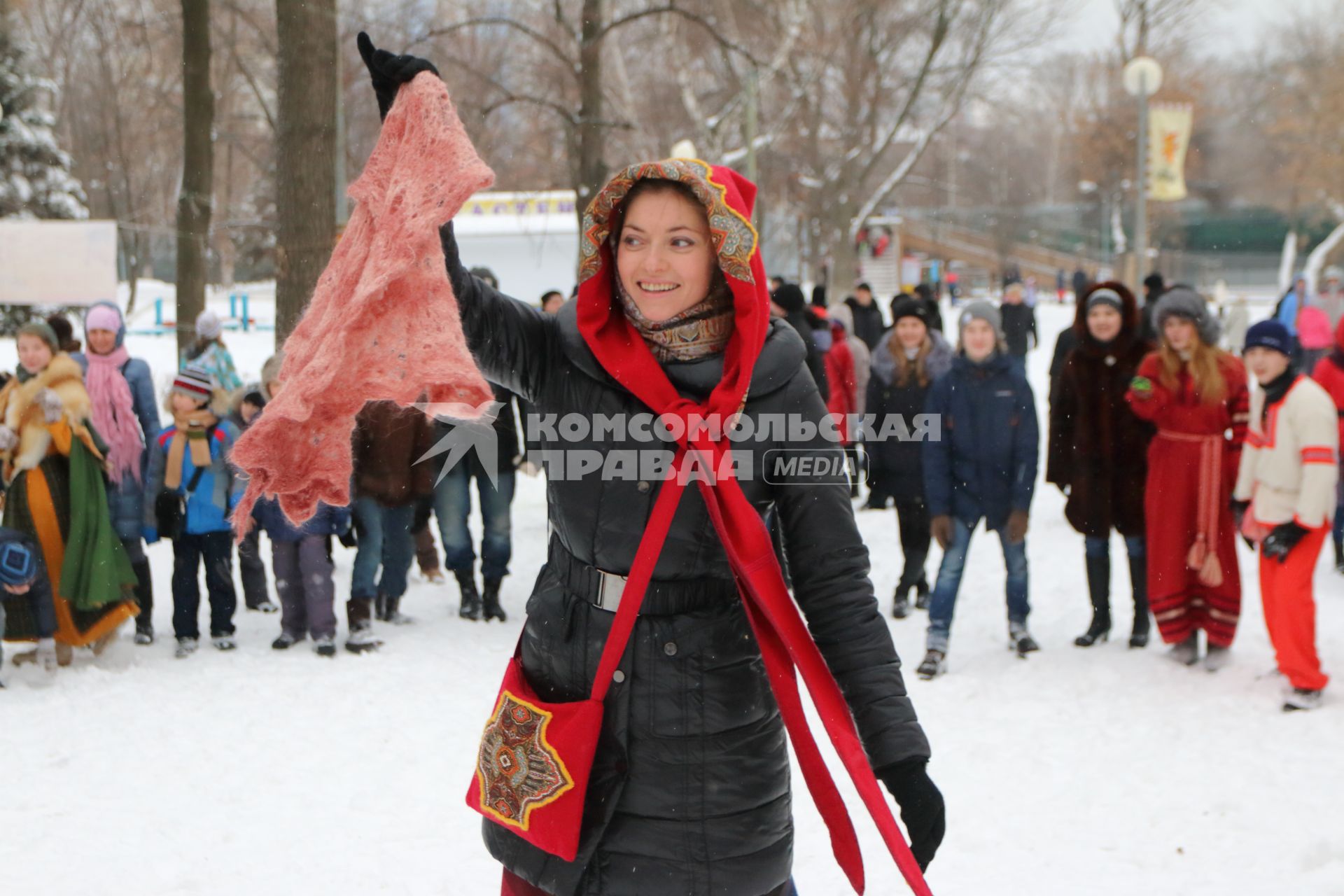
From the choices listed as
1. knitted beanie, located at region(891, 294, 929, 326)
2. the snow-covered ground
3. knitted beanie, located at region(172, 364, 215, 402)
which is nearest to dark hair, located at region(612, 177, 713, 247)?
the snow-covered ground

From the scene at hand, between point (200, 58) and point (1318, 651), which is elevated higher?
point (200, 58)

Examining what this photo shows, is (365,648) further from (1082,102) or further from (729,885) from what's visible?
(1082,102)

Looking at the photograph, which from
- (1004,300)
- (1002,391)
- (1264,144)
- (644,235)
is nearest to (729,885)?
(644,235)

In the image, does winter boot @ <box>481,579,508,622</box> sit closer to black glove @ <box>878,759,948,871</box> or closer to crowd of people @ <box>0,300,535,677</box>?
crowd of people @ <box>0,300,535,677</box>

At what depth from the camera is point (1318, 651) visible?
6777 millimetres

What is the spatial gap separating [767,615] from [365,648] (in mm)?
5287

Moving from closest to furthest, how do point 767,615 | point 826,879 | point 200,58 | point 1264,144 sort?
1. point 767,615
2. point 826,879
3. point 200,58
4. point 1264,144

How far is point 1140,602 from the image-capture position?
6996mm

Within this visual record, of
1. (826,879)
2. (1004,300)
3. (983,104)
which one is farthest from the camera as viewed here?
(983,104)

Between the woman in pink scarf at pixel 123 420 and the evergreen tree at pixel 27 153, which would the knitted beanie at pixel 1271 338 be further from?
the evergreen tree at pixel 27 153

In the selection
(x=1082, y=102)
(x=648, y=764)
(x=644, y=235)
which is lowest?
(x=648, y=764)

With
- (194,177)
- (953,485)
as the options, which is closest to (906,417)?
(953,485)

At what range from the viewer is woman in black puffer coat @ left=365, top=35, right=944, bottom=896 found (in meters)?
2.33

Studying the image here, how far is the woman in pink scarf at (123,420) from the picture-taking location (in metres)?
6.89
